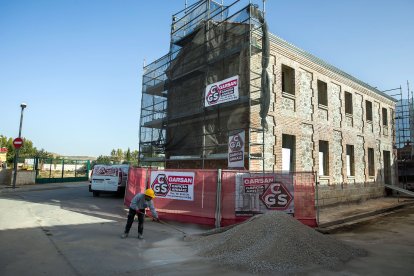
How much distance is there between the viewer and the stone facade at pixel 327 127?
1288 centimetres

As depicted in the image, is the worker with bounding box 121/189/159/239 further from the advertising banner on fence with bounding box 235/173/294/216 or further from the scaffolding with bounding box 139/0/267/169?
the scaffolding with bounding box 139/0/267/169

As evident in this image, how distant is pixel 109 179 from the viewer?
1652 centimetres

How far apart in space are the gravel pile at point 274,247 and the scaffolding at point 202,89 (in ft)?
14.1

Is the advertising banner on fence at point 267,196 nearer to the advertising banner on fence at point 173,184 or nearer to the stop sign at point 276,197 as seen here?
the stop sign at point 276,197

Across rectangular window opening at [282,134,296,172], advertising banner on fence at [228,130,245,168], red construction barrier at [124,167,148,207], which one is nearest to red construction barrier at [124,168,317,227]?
red construction barrier at [124,167,148,207]

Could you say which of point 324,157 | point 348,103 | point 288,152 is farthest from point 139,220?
point 348,103

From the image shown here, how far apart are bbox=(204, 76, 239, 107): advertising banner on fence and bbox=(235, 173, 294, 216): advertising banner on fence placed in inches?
138

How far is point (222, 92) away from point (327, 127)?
701 centimetres

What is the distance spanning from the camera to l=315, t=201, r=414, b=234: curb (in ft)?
30.6

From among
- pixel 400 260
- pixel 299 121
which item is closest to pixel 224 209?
pixel 400 260

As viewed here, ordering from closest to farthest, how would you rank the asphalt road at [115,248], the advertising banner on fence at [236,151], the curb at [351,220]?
the asphalt road at [115,248]
the curb at [351,220]
the advertising banner on fence at [236,151]

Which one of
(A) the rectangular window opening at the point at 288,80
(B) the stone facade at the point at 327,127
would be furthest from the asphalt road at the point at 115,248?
(A) the rectangular window opening at the point at 288,80

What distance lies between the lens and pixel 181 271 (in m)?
5.08

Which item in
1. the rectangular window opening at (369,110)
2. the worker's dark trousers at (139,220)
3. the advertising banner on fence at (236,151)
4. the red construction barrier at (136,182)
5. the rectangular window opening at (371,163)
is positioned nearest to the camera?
the worker's dark trousers at (139,220)
